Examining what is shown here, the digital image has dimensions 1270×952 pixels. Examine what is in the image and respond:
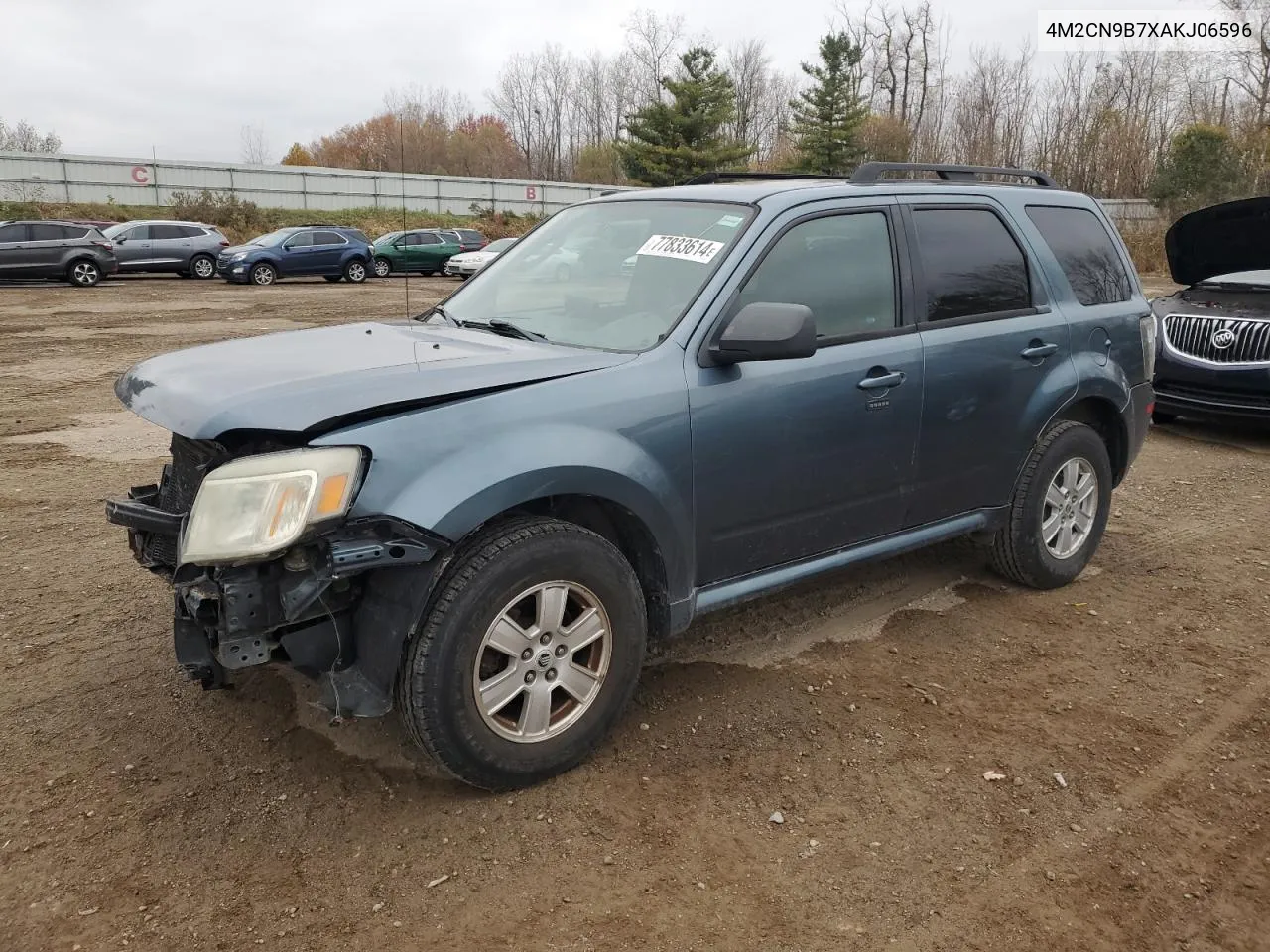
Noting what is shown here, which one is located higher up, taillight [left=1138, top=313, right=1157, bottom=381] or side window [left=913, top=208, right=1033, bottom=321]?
side window [left=913, top=208, right=1033, bottom=321]

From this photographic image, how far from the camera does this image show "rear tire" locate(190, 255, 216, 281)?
26953mm

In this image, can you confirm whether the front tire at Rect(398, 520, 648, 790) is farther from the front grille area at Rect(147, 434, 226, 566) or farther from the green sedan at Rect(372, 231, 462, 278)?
the green sedan at Rect(372, 231, 462, 278)

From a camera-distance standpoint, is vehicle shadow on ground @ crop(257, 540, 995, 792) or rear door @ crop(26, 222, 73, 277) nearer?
vehicle shadow on ground @ crop(257, 540, 995, 792)

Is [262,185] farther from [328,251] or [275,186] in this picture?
[328,251]

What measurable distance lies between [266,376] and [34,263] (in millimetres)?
24037

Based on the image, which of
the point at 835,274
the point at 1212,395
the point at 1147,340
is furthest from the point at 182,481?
the point at 1212,395

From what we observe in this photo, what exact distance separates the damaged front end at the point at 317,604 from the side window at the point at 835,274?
5.21 feet

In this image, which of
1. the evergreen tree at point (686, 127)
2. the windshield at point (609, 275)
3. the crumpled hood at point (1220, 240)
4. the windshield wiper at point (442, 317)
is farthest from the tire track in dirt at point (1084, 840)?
the evergreen tree at point (686, 127)

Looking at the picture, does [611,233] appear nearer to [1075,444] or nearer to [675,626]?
[675,626]

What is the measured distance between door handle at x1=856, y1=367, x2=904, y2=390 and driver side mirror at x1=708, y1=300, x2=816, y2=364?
575 millimetres

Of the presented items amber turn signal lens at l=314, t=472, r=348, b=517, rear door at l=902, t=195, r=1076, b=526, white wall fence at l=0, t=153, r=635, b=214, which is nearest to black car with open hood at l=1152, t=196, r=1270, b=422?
rear door at l=902, t=195, r=1076, b=526

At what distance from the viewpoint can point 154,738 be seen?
345 cm

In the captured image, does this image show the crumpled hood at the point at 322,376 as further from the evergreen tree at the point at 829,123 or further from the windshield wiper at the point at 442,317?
the evergreen tree at the point at 829,123

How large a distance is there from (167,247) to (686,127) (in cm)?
2518
